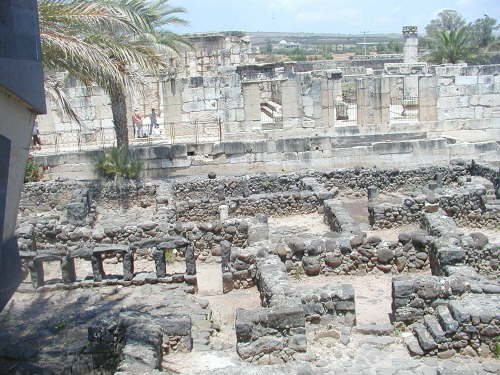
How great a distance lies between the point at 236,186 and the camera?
615 inches

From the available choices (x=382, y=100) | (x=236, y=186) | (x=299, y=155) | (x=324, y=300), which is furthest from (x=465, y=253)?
(x=382, y=100)

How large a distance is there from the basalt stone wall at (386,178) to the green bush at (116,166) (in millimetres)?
5101

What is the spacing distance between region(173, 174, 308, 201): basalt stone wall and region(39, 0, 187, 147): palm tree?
2.92 metres

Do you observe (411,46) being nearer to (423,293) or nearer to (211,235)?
(211,235)

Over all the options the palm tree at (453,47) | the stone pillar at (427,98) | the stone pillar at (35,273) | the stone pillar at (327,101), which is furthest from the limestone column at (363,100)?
the palm tree at (453,47)

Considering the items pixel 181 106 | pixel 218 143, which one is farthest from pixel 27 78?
pixel 181 106

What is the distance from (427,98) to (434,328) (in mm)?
14565

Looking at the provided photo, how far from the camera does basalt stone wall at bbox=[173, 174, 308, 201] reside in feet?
51.3

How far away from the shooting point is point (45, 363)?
22.2 feet

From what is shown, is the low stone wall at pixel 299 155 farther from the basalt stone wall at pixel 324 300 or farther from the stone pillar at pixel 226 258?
the basalt stone wall at pixel 324 300

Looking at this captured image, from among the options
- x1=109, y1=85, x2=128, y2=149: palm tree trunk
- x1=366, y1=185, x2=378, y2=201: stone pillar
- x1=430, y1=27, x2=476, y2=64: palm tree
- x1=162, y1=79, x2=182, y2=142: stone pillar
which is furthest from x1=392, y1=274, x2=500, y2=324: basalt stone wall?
x1=430, y1=27, x2=476, y2=64: palm tree

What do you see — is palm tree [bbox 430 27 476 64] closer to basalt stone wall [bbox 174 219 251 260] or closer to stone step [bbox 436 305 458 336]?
basalt stone wall [bbox 174 219 251 260]

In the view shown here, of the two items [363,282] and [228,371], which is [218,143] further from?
[228,371]

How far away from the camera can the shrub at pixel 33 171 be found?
1633 cm
